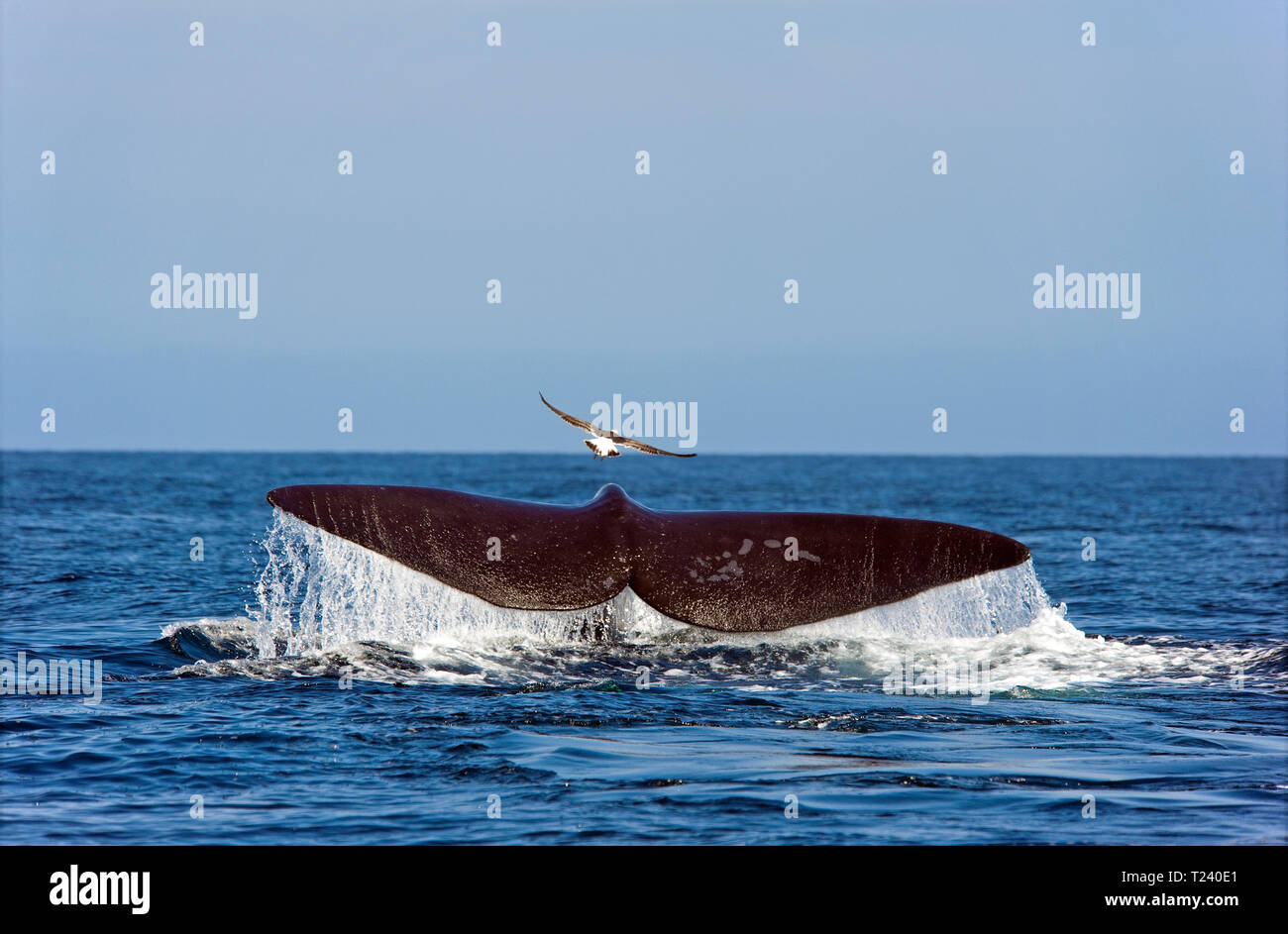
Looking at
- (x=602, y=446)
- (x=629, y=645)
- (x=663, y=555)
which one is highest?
(x=602, y=446)

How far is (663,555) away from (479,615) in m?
1.51

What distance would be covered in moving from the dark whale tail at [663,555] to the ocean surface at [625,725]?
23cm

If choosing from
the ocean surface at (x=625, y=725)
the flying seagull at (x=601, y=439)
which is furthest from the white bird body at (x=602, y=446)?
the ocean surface at (x=625, y=725)

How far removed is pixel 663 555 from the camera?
10.4 m

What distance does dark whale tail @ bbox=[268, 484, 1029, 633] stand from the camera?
996cm

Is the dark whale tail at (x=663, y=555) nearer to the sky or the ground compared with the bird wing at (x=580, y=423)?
nearer to the ground

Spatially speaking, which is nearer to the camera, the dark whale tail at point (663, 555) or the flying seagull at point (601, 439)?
the dark whale tail at point (663, 555)

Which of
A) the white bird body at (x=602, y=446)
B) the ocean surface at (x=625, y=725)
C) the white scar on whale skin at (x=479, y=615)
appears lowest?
the ocean surface at (x=625, y=725)

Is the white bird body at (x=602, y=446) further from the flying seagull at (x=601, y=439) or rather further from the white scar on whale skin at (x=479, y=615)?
the white scar on whale skin at (x=479, y=615)

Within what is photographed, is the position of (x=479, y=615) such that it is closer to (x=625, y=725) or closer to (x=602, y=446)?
(x=625, y=725)

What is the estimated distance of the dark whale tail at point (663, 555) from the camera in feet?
32.7

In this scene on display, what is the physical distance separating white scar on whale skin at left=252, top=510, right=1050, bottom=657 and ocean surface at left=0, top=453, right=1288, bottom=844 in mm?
36

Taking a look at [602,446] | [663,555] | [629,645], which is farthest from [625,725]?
[602,446]

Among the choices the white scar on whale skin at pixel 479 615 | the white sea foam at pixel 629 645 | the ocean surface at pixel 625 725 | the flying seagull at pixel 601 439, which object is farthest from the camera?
the flying seagull at pixel 601 439
